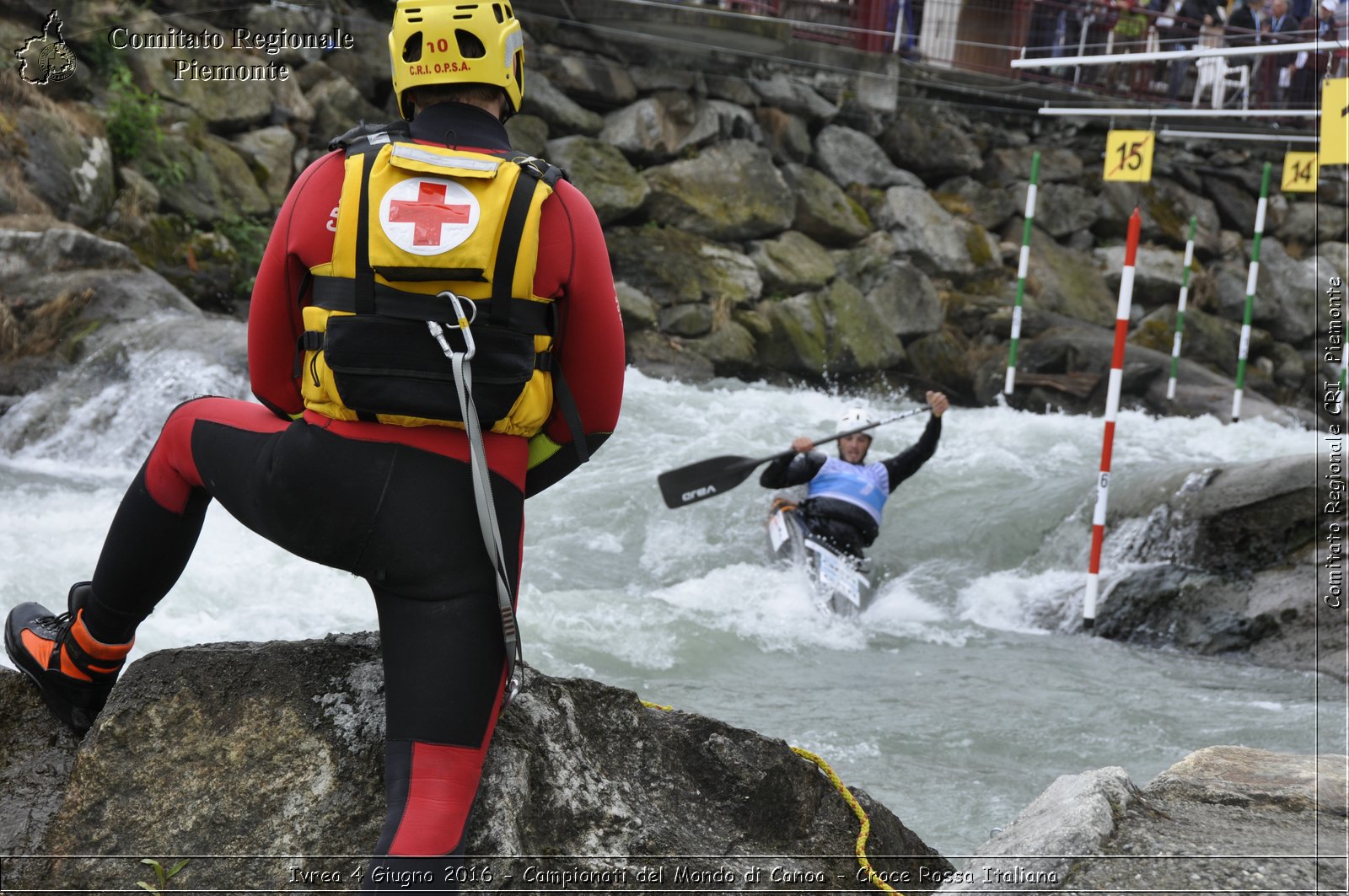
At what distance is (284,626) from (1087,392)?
395 inches

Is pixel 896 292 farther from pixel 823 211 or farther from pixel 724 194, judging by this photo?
pixel 724 194

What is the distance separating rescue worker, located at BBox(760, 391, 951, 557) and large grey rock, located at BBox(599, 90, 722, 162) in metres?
6.81

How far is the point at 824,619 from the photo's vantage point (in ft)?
20.1

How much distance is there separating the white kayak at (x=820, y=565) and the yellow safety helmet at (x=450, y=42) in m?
4.63

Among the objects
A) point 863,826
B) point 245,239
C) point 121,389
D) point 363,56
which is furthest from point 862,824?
point 363,56

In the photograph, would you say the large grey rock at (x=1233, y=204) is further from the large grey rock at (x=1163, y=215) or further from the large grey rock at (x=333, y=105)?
the large grey rock at (x=333, y=105)

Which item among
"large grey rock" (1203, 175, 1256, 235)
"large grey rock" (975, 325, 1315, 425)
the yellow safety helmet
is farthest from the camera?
"large grey rock" (1203, 175, 1256, 235)

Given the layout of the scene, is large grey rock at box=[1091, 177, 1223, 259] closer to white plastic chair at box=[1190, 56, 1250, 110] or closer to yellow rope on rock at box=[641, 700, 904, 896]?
white plastic chair at box=[1190, 56, 1250, 110]

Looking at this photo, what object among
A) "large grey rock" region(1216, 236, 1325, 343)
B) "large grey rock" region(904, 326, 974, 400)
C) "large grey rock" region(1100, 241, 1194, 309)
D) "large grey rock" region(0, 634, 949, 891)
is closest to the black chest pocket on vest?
"large grey rock" region(0, 634, 949, 891)

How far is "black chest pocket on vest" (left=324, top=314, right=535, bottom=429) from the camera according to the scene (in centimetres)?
176

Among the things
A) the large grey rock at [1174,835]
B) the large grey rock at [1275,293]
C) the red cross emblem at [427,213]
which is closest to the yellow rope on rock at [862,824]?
the large grey rock at [1174,835]

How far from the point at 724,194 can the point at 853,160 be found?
7.57 ft

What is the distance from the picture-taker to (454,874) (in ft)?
5.82

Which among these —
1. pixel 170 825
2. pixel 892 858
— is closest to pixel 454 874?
pixel 170 825
